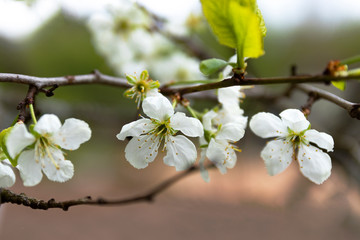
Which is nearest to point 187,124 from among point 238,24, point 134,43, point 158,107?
point 158,107

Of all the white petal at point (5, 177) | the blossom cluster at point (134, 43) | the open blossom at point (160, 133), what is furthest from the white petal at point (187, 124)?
the blossom cluster at point (134, 43)

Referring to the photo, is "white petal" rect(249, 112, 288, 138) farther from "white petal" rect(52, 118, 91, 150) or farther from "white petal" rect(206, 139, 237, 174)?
"white petal" rect(52, 118, 91, 150)

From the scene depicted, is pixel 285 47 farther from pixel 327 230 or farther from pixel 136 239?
pixel 136 239

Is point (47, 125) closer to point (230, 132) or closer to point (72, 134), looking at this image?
point (72, 134)

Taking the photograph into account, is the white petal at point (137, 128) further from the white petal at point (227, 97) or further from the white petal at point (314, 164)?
the white petal at point (314, 164)

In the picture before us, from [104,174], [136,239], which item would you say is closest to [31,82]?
[136,239]

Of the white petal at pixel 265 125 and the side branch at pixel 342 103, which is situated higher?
the side branch at pixel 342 103
